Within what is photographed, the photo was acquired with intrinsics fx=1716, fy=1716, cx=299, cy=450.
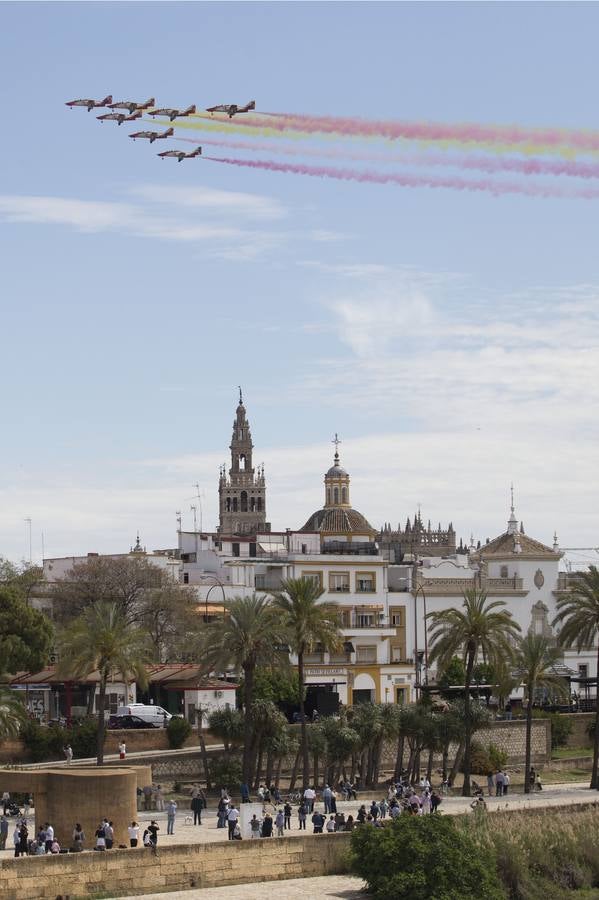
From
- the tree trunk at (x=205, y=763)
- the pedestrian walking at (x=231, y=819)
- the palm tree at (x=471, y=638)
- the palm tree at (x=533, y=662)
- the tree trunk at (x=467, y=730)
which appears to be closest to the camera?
the pedestrian walking at (x=231, y=819)

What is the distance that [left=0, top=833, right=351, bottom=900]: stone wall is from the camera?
49.0 metres

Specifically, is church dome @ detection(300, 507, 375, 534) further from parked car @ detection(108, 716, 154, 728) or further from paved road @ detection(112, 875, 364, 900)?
paved road @ detection(112, 875, 364, 900)

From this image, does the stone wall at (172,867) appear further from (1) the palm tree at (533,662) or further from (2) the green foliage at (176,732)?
(1) the palm tree at (533,662)

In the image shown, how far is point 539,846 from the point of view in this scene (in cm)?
5675

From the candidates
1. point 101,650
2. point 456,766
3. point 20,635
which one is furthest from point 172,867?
point 456,766

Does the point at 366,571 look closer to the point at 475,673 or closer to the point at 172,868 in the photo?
the point at 475,673

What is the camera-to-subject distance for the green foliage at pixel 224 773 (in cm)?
7081

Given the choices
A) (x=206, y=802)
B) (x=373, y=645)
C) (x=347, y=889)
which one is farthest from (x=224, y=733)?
(x=373, y=645)

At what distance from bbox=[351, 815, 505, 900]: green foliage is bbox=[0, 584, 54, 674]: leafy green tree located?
2685 centimetres

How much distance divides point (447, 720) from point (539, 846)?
20192mm

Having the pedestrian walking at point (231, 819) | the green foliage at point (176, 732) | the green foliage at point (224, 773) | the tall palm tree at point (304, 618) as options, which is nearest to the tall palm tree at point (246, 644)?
the green foliage at point (224, 773)

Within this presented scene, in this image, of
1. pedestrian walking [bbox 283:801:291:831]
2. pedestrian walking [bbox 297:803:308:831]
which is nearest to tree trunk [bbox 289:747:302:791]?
pedestrian walking [bbox 297:803:308:831]

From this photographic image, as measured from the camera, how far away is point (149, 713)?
7925 cm

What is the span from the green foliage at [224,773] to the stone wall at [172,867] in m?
14.8
